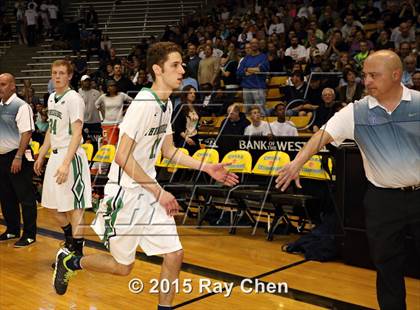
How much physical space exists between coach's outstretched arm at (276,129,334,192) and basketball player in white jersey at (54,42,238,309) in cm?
47

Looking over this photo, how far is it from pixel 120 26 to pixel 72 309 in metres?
17.6

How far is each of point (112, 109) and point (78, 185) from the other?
15.1 ft

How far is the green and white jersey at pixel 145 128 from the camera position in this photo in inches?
132

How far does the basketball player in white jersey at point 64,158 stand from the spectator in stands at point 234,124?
3637mm

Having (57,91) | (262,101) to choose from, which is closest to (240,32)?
(262,101)

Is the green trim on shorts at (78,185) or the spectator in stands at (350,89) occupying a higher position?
the spectator in stands at (350,89)

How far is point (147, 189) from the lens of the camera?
3.44 m

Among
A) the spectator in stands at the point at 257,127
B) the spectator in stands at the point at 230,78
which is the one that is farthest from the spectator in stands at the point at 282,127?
the spectator in stands at the point at 230,78

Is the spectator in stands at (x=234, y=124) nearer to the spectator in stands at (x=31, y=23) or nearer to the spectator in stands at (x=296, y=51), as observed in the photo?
the spectator in stands at (x=296, y=51)

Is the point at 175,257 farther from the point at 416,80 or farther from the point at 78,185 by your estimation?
the point at 416,80

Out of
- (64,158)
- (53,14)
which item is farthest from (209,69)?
(53,14)

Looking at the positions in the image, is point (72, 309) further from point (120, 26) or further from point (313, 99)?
point (120, 26)

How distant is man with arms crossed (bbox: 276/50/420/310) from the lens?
3354 mm

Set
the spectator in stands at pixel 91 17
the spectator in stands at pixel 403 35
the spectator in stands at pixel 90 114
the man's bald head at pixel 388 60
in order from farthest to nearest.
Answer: the spectator in stands at pixel 91 17, the spectator in stands at pixel 90 114, the spectator in stands at pixel 403 35, the man's bald head at pixel 388 60
